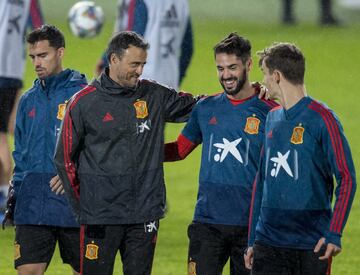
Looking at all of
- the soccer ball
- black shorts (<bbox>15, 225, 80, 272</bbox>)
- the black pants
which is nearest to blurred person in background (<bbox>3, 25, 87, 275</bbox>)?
black shorts (<bbox>15, 225, 80, 272</bbox>)

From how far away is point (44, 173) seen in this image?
9.41 metres

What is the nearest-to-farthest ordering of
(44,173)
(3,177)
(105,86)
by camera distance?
(105,86), (44,173), (3,177)

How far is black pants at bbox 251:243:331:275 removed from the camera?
7.93m

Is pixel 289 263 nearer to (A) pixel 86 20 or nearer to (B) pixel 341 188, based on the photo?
(B) pixel 341 188

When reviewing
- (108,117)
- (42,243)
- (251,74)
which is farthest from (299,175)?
(251,74)

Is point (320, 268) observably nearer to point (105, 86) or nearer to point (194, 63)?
point (105, 86)

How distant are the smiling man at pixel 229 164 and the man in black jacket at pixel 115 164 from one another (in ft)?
0.98

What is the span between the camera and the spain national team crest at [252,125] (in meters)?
8.69

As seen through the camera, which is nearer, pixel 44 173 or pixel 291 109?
pixel 291 109

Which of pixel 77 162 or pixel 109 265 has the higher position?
pixel 77 162

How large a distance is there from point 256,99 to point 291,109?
804 millimetres

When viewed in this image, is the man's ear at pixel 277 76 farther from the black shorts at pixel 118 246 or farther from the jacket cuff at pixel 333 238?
the black shorts at pixel 118 246

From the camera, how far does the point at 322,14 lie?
3947cm

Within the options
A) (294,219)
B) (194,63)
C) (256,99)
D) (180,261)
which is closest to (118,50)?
(256,99)
